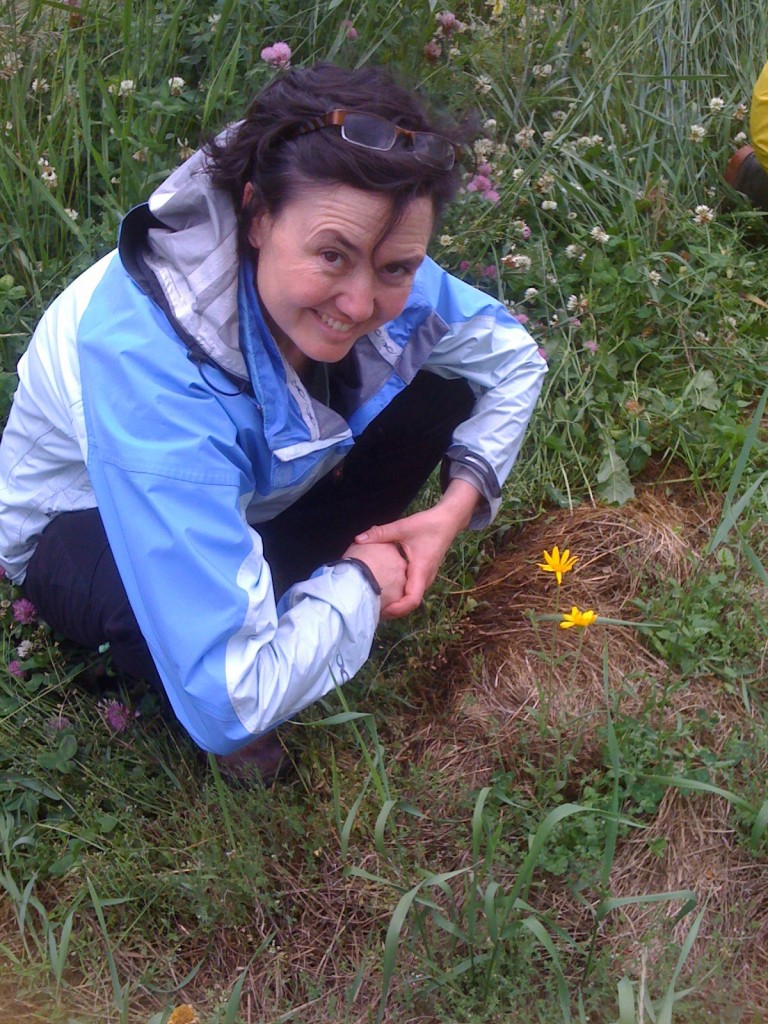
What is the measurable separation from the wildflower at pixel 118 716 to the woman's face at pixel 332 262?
0.90m

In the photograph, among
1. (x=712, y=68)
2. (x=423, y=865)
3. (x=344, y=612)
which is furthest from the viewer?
(x=712, y=68)

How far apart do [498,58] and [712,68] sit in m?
0.89

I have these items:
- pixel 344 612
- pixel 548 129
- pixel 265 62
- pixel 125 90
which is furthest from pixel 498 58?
pixel 344 612

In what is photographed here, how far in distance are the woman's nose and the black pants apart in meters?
0.53

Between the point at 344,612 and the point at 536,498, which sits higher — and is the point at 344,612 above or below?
above

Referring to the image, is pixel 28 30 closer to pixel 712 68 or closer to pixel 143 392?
pixel 143 392

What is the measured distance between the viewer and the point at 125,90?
9.12 feet

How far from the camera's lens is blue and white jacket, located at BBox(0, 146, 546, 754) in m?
1.61

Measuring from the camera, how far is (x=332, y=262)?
66.6 inches

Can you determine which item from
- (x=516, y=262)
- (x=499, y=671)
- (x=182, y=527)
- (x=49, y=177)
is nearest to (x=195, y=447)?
(x=182, y=527)

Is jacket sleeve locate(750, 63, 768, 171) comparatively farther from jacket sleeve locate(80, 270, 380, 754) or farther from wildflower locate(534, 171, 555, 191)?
jacket sleeve locate(80, 270, 380, 754)

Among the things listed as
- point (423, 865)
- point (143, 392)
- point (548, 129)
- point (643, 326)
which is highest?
point (143, 392)

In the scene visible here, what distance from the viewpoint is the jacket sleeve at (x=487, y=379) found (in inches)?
88.0

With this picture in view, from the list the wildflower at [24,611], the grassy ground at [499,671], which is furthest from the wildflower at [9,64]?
the wildflower at [24,611]
